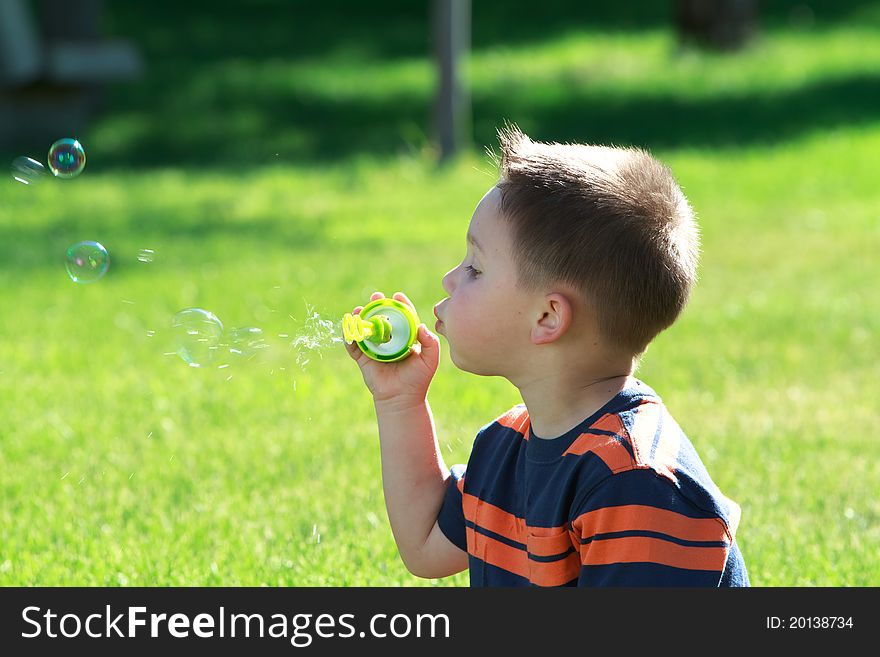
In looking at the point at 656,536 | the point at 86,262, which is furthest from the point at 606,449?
the point at 86,262

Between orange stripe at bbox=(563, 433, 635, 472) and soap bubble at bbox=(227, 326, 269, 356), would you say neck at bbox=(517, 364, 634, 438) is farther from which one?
soap bubble at bbox=(227, 326, 269, 356)

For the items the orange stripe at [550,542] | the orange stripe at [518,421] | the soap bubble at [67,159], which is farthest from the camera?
the soap bubble at [67,159]

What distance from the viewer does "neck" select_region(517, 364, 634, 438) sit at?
2.60 meters

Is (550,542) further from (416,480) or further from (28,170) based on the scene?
(28,170)

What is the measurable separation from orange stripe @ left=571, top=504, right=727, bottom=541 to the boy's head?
0.35 m

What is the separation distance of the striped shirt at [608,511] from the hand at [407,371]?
0.87ft

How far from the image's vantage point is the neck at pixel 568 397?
102 inches

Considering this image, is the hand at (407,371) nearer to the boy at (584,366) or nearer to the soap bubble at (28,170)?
the boy at (584,366)

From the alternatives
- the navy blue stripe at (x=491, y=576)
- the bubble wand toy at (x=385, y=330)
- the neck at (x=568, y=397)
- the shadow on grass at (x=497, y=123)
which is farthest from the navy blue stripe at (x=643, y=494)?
the shadow on grass at (x=497, y=123)

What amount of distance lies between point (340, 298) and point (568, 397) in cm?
460

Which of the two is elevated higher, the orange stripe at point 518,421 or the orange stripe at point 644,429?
the orange stripe at point 518,421

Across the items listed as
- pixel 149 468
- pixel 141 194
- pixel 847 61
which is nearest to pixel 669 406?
pixel 149 468

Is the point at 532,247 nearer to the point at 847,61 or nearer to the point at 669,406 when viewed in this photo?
the point at 669,406

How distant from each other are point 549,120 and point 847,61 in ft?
15.3
